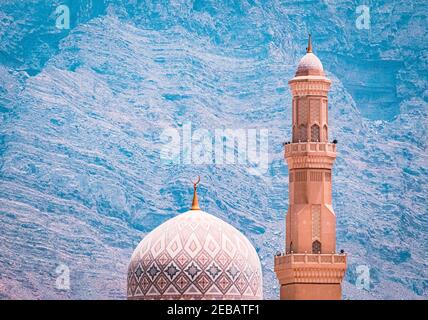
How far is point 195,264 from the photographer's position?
193 ft

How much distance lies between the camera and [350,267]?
139 meters

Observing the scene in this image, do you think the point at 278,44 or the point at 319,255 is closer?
the point at 319,255

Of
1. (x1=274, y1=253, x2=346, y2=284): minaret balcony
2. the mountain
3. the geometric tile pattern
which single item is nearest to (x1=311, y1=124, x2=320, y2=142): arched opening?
(x1=274, y1=253, x2=346, y2=284): minaret balcony

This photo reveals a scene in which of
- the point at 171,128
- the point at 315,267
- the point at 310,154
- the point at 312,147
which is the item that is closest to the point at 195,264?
the point at 315,267

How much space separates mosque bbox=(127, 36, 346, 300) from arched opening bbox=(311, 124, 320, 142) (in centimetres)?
3

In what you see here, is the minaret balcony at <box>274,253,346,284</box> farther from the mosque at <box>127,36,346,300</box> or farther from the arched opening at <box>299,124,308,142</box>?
the arched opening at <box>299,124,308,142</box>

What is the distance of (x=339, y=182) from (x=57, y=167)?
21.9m

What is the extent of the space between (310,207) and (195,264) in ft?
16.5

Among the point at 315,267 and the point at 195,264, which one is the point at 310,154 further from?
the point at 195,264

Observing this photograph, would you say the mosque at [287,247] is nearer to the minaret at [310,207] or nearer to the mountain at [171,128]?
the minaret at [310,207]

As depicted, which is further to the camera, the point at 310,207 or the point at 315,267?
the point at 310,207
